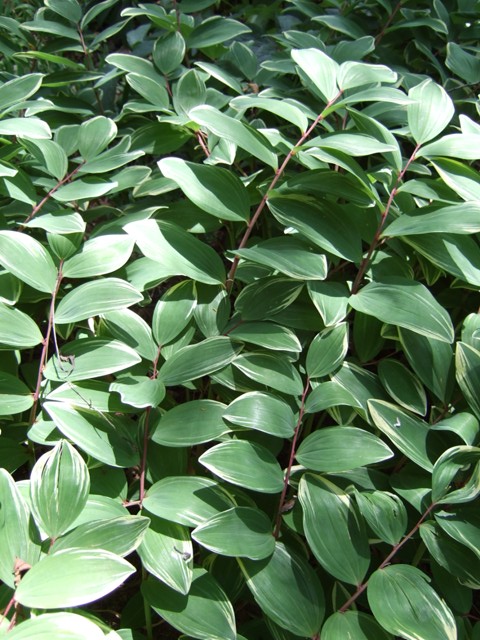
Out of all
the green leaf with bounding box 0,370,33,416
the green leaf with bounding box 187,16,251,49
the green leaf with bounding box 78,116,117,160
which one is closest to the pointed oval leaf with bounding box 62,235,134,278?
the green leaf with bounding box 0,370,33,416

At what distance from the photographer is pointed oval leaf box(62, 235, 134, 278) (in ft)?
2.62

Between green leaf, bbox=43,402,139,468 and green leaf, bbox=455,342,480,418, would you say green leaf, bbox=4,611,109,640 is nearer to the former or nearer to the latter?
green leaf, bbox=43,402,139,468

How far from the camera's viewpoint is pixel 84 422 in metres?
0.69

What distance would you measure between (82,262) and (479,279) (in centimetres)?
53

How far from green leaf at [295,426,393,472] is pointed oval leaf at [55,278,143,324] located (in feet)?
0.93

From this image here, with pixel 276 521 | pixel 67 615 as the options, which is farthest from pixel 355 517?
pixel 67 615

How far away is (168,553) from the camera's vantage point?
0.63 meters

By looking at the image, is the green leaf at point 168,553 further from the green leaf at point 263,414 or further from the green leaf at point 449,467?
the green leaf at point 449,467

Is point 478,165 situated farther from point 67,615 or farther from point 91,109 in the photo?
point 67,615

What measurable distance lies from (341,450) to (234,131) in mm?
425

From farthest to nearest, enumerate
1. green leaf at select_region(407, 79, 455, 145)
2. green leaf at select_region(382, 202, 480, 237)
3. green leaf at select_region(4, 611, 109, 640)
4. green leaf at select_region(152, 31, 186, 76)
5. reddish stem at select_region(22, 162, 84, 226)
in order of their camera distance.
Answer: green leaf at select_region(152, 31, 186, 76), reddish stem at select_region(22, 162, 84, 226), green leaf at select_region(407, 79, 455, 145), green leaf at select_region(382, 202, 480, 237), green leaf at select_region(4, 611, 109, 640)

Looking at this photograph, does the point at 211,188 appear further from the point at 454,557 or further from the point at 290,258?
the point at 454,557

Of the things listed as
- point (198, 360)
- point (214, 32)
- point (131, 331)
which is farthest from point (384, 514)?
point (214, 32)

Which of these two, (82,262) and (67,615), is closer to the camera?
(67,615)
